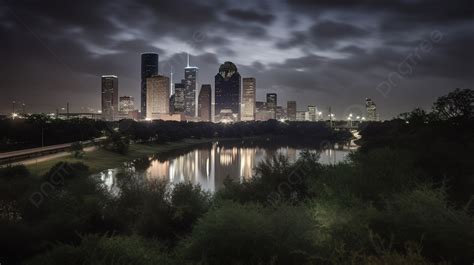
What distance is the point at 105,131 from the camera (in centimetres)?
8719

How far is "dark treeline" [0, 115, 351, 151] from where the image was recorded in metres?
58.1

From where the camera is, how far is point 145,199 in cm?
1759

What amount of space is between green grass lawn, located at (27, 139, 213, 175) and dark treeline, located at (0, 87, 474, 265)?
19989mm

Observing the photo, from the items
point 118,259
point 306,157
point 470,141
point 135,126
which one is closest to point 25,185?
point 118,259

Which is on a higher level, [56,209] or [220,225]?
[220,225]

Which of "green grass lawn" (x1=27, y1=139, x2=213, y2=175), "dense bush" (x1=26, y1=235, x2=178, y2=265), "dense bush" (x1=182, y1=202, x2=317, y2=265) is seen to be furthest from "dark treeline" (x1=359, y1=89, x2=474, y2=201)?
"green grass lawn" (x1=27, y1=139, x2=213, y2=175)

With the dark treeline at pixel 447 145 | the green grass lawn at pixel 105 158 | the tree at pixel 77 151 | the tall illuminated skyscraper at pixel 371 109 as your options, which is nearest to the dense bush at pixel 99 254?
the dark treeline at pixel 447 145

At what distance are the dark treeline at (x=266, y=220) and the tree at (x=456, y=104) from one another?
17723 millimetres

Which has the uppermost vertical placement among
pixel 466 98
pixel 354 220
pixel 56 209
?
pixel 466 98

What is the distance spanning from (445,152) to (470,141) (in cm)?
733

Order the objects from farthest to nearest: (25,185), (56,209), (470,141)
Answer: (470,141)
(25,185)
(56,209)

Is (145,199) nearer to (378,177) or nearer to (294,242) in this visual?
(294,242)

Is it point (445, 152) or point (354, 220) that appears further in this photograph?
point (445, 152)

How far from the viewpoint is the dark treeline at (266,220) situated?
30.6ft
